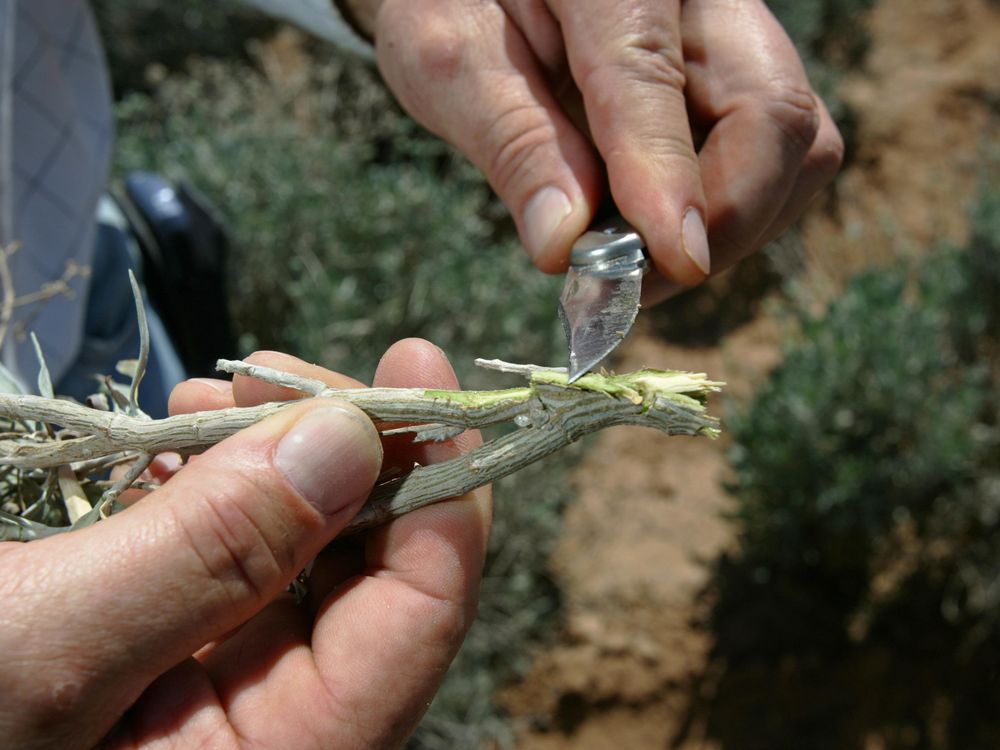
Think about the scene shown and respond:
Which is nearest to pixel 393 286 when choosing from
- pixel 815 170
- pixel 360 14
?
pixel 360 14

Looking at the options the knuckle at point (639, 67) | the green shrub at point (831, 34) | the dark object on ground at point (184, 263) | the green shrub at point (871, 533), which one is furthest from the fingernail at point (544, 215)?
the green shrub at point (831, 34)

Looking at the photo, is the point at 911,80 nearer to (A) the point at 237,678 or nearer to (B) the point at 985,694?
(B) the point at 985,694

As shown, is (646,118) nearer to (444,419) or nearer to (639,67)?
(639,67)

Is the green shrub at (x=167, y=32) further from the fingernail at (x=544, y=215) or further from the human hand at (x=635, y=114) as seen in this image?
the fingernail at (x=544, y=215)

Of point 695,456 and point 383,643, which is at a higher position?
point 383,643

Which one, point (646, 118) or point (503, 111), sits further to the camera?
point (503, 111)

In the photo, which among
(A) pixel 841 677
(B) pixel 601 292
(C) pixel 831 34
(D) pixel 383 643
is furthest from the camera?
(C) pixel 831 34
